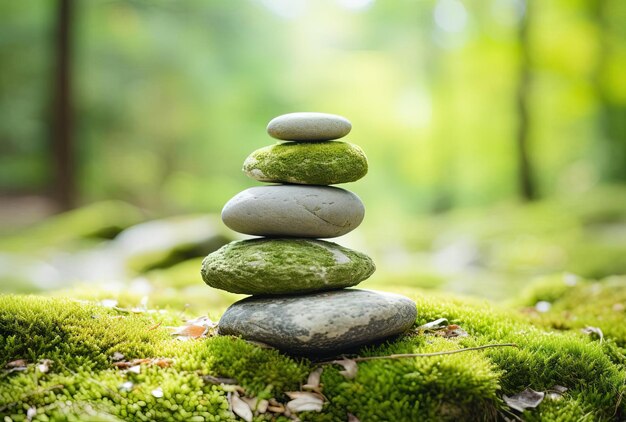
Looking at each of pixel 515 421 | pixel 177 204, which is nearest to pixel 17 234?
pixel 177 204

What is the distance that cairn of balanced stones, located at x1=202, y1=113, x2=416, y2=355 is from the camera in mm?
3850

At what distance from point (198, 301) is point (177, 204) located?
21.3 meters

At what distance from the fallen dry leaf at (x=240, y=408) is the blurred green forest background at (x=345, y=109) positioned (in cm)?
1044

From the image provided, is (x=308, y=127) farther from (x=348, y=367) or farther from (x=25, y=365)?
(x=25, y=365)

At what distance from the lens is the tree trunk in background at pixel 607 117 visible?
19.3 meters

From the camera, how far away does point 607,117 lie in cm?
2125

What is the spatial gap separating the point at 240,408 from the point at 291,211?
1.62 meters

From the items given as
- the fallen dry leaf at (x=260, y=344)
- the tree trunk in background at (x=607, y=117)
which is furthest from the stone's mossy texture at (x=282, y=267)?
the tree trunk in background at (x=607, y=117)

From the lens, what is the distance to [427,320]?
4.77 meters

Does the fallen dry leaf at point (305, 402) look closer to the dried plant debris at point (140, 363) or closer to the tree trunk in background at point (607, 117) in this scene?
the dried plant debris at point (140, 363)

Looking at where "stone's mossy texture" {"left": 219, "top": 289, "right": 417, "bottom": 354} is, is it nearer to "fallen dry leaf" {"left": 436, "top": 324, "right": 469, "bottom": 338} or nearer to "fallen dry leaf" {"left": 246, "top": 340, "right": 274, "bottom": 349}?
"fallen dry leaf" {"left": 246, "top": 340, "right": 274, "bottom": 349}

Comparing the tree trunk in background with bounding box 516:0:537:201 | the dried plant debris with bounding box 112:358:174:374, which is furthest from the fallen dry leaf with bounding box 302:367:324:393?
the tree trunk in background with bounding box 516:0:537:201

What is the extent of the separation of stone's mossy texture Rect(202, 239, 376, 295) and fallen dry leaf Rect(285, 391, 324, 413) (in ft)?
2.95

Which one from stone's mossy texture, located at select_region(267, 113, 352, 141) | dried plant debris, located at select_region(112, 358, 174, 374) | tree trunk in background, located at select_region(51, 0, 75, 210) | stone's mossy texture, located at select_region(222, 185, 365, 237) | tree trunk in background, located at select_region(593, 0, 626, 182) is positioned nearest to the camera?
dried plant debris, located at select_region(112, 358, 174, 374)
